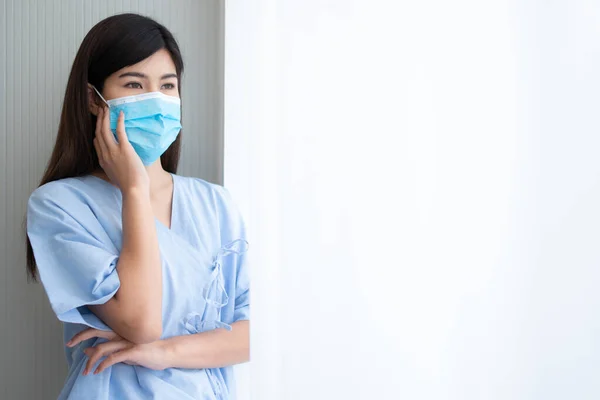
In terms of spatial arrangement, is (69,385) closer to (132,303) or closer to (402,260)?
(132,303)

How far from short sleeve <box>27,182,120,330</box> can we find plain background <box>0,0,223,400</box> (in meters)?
0.36

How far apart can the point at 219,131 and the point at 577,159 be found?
3.60ft

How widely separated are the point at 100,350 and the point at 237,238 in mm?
330

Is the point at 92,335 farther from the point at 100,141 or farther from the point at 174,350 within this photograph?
the point at 100,141

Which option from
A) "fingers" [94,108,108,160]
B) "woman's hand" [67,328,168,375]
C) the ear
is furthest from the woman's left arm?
the ear

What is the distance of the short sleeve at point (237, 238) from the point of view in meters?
1.07

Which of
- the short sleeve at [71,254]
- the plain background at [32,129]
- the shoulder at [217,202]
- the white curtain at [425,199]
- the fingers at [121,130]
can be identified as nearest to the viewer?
the white curtain at [425,199]

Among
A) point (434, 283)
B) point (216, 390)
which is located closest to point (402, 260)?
point (434, 283)

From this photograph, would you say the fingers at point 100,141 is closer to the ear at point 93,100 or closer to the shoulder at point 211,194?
the ear at point 93,100

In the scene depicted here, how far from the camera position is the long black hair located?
3.32ft

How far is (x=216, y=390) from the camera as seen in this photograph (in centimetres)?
100

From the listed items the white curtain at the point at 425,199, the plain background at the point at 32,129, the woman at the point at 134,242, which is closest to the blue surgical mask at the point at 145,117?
the woman at the point at 134,242

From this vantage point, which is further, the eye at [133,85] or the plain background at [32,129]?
the plain background at [32,129]

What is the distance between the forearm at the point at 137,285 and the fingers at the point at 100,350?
0.8 inches
